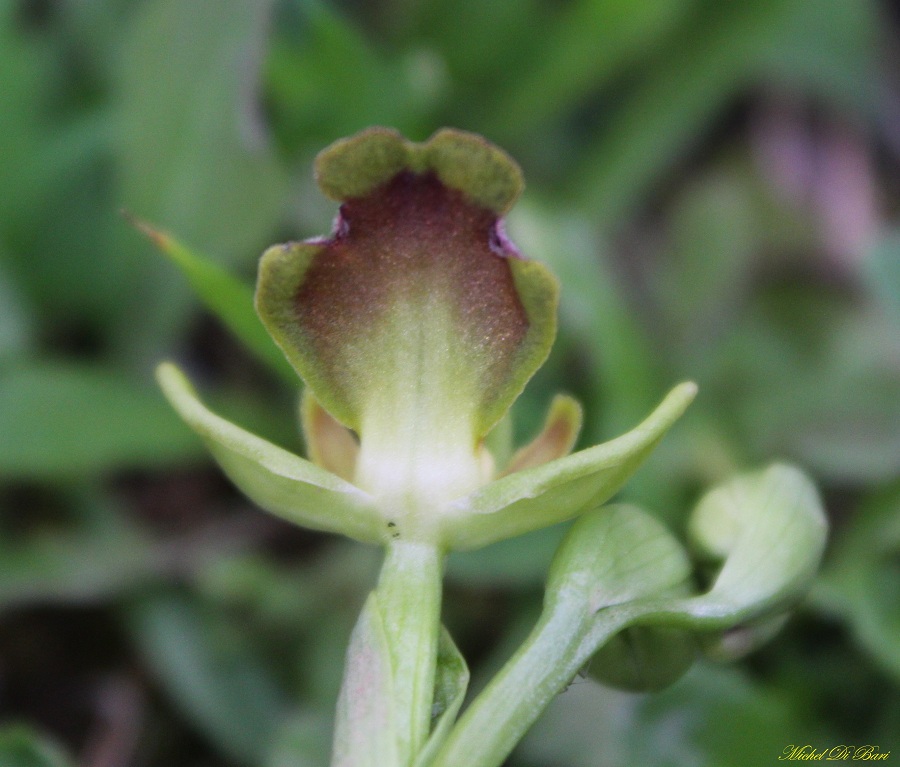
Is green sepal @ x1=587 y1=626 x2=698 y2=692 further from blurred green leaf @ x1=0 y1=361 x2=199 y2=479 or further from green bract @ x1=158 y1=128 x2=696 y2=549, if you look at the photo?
blurred green leaf @ x1=0 y1=361 x2=199 y2=479

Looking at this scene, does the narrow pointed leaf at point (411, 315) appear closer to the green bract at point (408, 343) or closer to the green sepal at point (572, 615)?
the green bract at point (408, 343)

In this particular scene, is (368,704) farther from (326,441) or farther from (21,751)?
(21,751)

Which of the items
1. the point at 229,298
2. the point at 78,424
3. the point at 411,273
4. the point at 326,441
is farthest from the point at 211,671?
the point at 411,273

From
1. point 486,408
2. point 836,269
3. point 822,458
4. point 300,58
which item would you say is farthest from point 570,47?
point 486,408

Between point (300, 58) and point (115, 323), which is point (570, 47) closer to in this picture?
point (300, 58)


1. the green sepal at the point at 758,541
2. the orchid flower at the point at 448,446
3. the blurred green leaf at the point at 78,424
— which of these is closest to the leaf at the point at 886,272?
the green sepal at the point at 758,541

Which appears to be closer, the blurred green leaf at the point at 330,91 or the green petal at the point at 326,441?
the green petal at the point at 326,441
